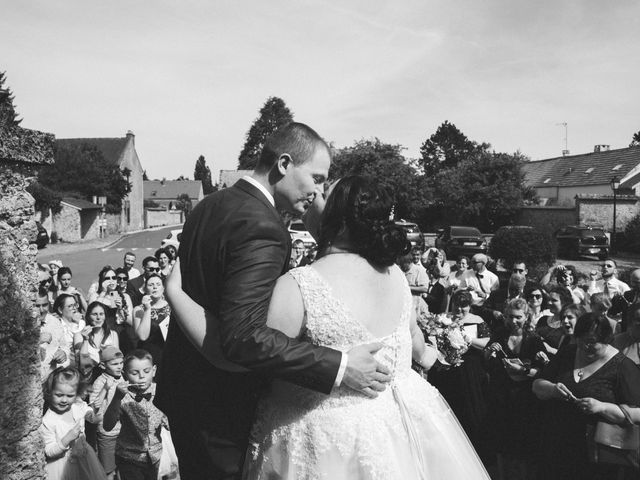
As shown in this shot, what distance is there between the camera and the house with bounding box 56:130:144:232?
5897cm

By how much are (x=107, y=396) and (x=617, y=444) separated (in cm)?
392

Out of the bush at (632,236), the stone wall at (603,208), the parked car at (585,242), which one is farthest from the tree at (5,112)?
the stone wall at (603,208)

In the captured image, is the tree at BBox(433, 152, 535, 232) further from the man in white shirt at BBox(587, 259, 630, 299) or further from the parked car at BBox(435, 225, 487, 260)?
the man in white shirt at BBox(587, 259, 630, 299)

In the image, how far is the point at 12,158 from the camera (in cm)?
266

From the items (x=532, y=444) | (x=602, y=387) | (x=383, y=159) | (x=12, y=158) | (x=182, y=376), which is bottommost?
(x=532, y=444)

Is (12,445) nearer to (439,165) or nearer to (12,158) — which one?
(12,158)

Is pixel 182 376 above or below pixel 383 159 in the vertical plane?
below

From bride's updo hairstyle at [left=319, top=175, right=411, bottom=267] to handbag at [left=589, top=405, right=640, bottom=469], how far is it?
8.49 feet

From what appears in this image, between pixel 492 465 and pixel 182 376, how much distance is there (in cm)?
391

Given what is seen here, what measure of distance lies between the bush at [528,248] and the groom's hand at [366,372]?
505 inches

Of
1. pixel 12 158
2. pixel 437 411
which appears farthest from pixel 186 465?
pixel 12 158

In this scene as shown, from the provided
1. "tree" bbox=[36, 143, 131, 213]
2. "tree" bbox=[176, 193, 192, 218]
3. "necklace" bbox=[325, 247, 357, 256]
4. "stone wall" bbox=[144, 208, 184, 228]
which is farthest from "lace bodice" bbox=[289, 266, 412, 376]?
"tree" bbox=[176, 193, 192, 218]

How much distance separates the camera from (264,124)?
6656 cm

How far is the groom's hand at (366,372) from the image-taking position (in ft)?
6.90
